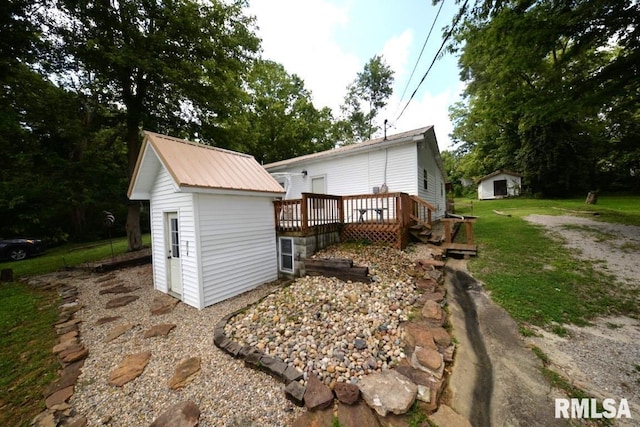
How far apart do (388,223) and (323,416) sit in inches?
209

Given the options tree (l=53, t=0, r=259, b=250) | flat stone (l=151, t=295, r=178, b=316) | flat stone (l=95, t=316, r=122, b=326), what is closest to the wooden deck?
flat stone (l=151, t=295, r=178, b=316)

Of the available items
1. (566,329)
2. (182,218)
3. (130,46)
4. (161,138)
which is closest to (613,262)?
(566,329)

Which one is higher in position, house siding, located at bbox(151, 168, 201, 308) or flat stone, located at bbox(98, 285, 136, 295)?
house siding, located at bbox(151, 168, 201, 308)

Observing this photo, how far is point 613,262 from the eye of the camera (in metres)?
5.25

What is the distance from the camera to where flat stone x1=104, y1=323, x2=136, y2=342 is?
13.0ft

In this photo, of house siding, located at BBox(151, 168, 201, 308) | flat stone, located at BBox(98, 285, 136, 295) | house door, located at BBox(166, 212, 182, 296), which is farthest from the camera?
flat stone, located at BBox(98, 285, 136, 295)

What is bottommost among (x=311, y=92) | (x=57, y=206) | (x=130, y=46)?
(x=57, y=206)

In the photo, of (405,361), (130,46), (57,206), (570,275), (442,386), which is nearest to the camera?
(442,386)

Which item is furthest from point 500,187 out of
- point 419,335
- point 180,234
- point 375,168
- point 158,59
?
point 158,59

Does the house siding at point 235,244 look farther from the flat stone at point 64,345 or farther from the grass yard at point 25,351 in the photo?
the grass yard at point 25,351

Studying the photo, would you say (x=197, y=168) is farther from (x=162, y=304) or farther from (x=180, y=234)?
(x=162, y=304)

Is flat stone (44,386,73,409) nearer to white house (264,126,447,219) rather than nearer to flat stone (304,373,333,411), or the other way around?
flat stone (304,373,333,411)

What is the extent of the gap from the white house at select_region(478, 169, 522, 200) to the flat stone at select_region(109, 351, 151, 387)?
30484 millimetres

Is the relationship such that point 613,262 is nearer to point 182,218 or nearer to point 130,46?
point 182,218
